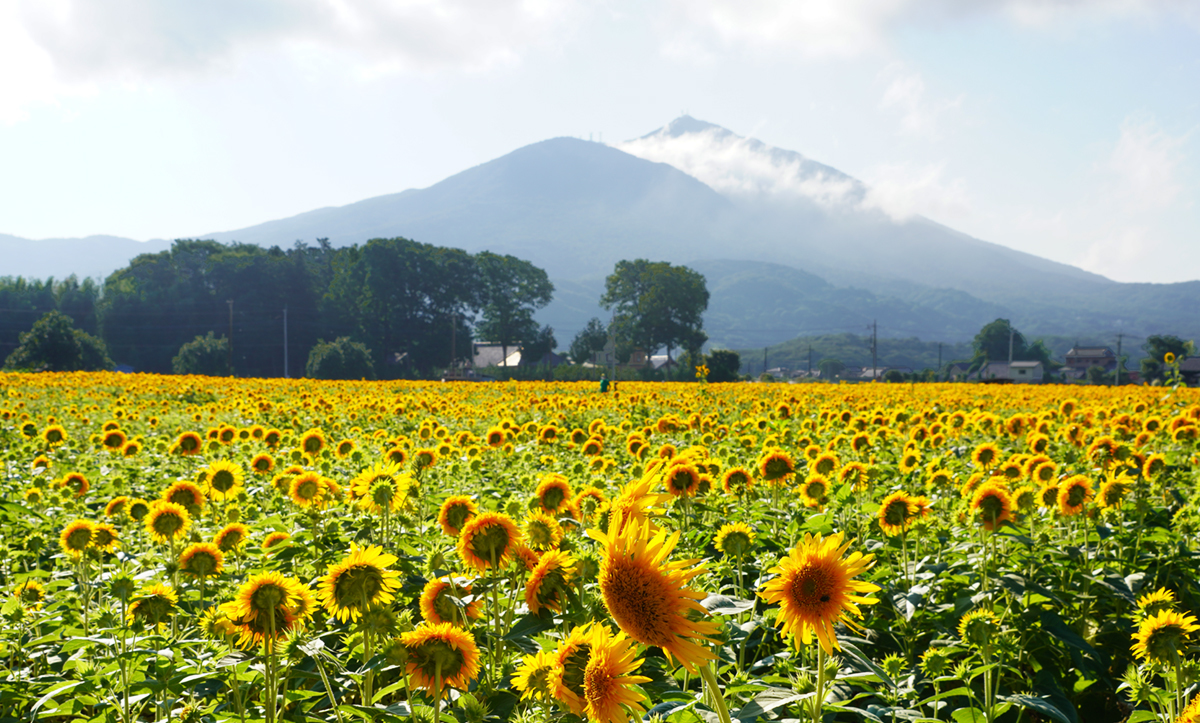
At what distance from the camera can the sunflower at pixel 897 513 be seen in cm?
339

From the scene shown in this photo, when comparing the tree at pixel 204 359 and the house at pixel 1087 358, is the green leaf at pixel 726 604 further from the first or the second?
the house at pixel 1087 358

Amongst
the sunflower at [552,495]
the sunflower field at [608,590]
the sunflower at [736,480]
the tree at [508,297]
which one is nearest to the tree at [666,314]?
the tree at [508,297]

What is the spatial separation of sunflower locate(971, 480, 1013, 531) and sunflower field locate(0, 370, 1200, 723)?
1cm

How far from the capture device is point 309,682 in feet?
9.23

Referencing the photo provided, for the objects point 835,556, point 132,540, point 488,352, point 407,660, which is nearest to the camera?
point 835,556

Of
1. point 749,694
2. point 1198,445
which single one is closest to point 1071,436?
point 1198,445

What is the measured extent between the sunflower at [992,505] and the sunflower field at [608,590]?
0.01 meters

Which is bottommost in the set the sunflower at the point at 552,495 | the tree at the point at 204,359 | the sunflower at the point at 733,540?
the sunflower at the point at 733,540

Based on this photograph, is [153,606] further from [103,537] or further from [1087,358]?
[1087,358]

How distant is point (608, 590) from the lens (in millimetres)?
1025

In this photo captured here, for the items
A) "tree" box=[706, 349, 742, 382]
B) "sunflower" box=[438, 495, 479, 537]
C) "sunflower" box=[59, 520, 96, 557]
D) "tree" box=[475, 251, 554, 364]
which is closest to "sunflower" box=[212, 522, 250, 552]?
"sunflower" box=[59, 520, 96, 557]

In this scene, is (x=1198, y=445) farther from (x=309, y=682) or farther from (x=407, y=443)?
(x=309, y=682)

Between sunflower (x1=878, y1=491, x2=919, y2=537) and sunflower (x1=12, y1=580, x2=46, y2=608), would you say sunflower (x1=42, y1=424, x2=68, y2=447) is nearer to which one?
sunflower (x1=12, y1=580, x2=46, y2=608)

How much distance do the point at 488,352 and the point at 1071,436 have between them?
11686 cm
